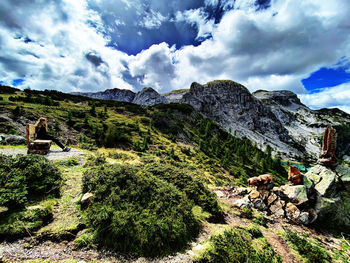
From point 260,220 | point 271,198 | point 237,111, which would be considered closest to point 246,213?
point 260,220

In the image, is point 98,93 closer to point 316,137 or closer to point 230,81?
point 230,81

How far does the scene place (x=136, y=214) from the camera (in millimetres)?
5719

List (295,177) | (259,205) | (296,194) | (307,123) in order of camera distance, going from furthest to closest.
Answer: (307,123)
(295,177)
(259,205)
(296,194)

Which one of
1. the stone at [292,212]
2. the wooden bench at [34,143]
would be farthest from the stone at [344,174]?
the wooden bench at [34,143]

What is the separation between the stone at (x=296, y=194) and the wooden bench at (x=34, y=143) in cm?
2061

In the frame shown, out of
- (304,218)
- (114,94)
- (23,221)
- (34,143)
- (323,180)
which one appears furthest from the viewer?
(114,94)

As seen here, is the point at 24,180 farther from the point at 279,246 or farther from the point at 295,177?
the point at 295,177

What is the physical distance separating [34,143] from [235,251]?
16.1 metres

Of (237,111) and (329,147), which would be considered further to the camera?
(237,111)

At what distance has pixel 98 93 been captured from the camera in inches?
7352

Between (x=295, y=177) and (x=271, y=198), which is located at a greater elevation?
(x=295, y=177)

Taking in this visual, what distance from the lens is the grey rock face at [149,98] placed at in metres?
138

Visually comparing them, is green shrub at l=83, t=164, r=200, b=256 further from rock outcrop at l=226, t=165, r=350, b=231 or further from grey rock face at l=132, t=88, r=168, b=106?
grey rock face at l=132, t=88, r=168, b=106

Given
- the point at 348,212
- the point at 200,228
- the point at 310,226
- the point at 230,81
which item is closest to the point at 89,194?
the point at 200,228
